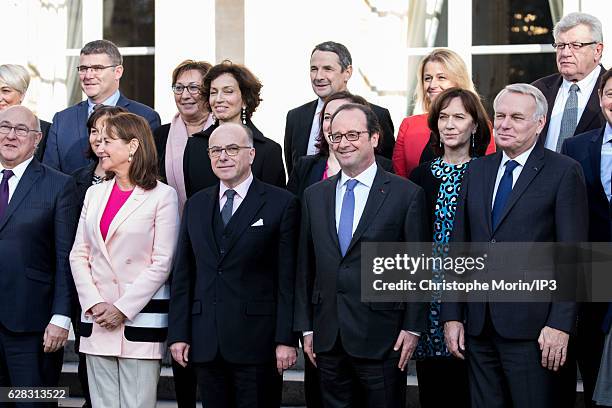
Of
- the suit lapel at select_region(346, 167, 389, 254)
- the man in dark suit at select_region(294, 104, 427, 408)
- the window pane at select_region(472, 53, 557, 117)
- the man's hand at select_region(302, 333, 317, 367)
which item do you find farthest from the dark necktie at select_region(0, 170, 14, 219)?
the window pane at select_region(472, 53, 557, 117)

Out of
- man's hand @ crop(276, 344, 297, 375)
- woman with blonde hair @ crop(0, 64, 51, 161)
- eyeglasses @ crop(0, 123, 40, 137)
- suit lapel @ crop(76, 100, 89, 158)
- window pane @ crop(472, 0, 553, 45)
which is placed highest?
window pane @ crop(472, 0, 553, 45)

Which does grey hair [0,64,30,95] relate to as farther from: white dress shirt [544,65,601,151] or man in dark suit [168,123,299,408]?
white dress shirt [544,65,601,151]

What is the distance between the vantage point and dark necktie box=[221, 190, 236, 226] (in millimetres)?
5906

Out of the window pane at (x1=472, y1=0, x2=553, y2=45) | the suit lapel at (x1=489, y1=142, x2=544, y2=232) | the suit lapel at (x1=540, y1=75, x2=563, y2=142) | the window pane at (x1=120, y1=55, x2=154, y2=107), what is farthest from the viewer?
the window pane at (x1=120, y1=55, x2=154, y2=107)

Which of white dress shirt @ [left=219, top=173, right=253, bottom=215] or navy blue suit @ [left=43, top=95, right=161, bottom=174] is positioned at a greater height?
navy blue suit @ [left=43, top=95, right=161, bottom=174]

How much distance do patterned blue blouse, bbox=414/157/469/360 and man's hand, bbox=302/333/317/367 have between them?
1.75 feet

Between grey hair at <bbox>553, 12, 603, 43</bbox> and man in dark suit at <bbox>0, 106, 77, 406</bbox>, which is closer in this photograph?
man in dark suit at <bbox>0, 106, 77, 406</bbox>

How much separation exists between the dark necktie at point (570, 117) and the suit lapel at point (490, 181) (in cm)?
77

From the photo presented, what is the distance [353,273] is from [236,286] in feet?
2.08

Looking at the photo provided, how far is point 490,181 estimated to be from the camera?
5527 mm

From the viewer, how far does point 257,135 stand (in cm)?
655

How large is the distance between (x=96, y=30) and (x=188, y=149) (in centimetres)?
398

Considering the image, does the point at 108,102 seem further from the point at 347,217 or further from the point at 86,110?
the point at 347,217

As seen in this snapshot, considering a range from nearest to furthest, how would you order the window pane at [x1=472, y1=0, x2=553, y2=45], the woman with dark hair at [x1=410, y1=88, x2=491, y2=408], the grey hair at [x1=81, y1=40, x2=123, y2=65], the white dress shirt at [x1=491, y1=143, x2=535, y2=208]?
the white dress shirt at [x1=491, y1=143, x2=535, y2=208] → the woman with dark hair at [x1=410, y1=88, x2=491, y2=408] → the grey hair at [x1=81, y1=40, x2=123, y2=65] → the window pane at [x1=472, y1=0, x2=553, y2=45]
